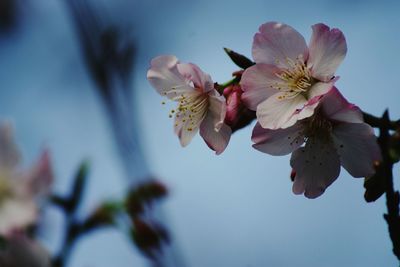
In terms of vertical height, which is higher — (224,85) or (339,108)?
(224,85)

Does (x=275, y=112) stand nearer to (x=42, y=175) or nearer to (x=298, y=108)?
(x=298, y=108)

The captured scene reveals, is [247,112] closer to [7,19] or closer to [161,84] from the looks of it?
[161,84]

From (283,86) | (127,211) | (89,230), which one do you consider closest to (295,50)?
(283,86)

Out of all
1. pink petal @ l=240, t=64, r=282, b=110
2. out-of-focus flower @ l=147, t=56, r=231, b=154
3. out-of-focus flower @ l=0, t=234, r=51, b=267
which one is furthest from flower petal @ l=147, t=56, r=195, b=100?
out-of-focus flower @ l=0, t=234, r=51, b=267

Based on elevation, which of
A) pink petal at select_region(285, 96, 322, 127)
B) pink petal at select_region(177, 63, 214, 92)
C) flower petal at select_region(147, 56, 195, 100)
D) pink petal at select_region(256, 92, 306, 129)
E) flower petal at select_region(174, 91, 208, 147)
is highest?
flower petal at select_region(147, 56, 195, 100)

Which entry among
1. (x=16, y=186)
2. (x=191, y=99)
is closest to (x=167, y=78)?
(x=191, y=99)

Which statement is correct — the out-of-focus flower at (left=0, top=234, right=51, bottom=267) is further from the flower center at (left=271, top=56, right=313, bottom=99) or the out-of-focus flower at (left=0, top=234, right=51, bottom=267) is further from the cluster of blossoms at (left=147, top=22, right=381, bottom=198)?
the flower center at (left=271, top=56, right=313, bottom=99)
